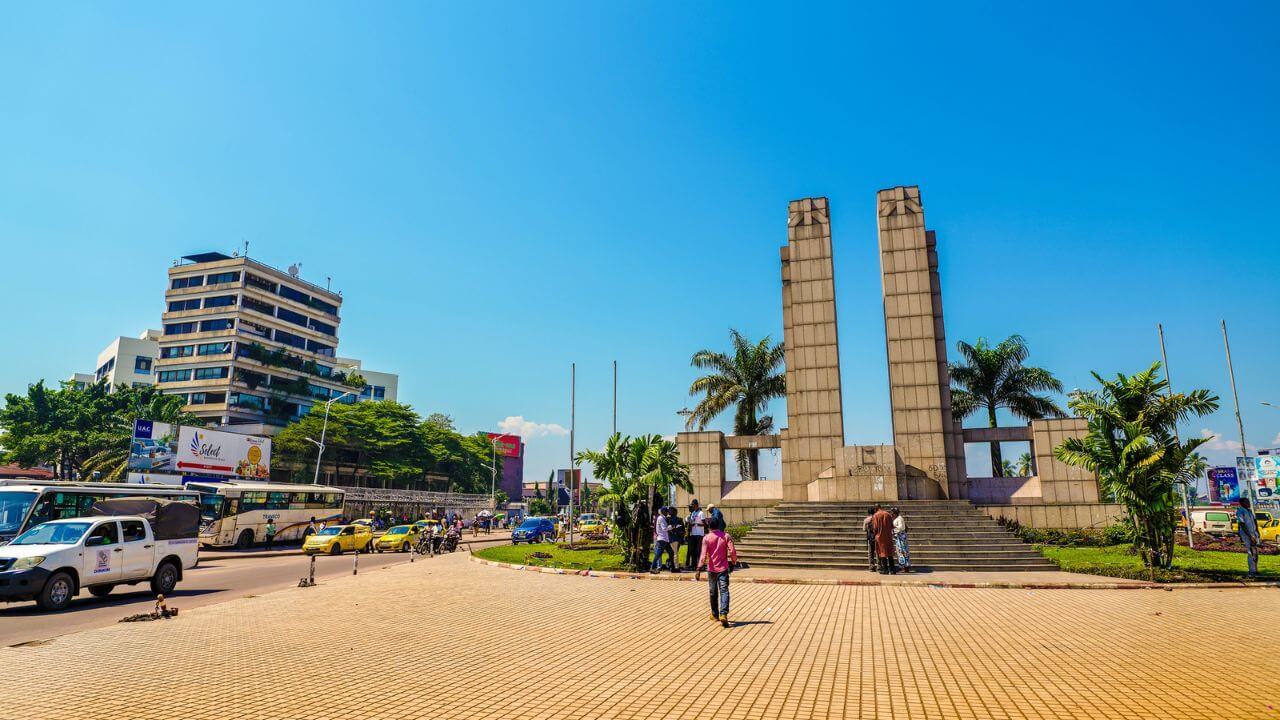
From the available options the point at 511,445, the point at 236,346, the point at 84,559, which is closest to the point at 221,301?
the point at 236,346

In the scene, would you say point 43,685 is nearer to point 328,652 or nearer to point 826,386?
point 328,652

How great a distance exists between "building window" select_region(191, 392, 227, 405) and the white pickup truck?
7119cm

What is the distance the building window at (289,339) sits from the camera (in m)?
86.4

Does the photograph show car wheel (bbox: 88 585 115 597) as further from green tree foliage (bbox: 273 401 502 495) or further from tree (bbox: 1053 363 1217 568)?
green tree foliage (bbox: 273 401 502 495)

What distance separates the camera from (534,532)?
130ft

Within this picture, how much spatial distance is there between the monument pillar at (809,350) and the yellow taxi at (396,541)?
62.0 feet

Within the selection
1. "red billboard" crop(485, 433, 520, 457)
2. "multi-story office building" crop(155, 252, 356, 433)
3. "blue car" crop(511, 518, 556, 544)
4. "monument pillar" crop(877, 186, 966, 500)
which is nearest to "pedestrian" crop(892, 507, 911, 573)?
"monument pillar" crop(877, 186, 966, 500)

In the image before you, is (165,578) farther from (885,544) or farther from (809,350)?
(809,350)

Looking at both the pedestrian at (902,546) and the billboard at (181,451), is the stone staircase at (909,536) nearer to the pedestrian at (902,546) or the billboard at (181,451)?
the pedestrian at (902,546)

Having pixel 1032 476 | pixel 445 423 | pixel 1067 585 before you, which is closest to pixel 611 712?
pixel 1067 585

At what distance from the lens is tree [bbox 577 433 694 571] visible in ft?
65.5

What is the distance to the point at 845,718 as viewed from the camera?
20.1ft

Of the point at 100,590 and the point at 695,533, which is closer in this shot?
the point at 100,590

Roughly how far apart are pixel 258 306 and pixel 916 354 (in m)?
80.7
